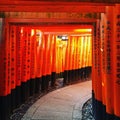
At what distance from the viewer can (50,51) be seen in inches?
755

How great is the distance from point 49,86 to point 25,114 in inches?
299

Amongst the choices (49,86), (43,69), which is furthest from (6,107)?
(49,86)

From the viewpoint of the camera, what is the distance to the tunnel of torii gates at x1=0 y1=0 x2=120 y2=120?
7.64 meters

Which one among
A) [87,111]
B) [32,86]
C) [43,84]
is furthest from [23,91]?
[43,84]

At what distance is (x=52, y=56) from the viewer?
19828 mm

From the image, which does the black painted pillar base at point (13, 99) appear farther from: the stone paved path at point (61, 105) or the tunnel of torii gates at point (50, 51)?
the stone paved path at point (61, 105)

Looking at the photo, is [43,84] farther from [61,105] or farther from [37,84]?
[61,105]

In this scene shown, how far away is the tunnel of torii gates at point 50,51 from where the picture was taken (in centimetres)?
764

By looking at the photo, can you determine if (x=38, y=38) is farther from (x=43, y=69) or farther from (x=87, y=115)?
(x=87, y=115)

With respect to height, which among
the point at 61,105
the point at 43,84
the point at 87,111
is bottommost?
the point at 87,111

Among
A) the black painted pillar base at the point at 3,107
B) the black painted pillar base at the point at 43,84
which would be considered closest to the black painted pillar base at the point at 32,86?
the black painted pillar base at the point at 43,84

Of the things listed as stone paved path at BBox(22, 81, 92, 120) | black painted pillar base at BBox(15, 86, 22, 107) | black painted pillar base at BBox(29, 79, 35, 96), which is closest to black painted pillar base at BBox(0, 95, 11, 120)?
stone paved path at BBox(22, 81, 92, 120)

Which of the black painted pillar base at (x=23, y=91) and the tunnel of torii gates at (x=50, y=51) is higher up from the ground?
the tunnel of torii gates at (x=50, y=51)

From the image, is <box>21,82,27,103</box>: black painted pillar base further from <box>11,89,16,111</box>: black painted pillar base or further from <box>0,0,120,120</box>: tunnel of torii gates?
<box>11,89,16,111</box>: black painted pillar base
